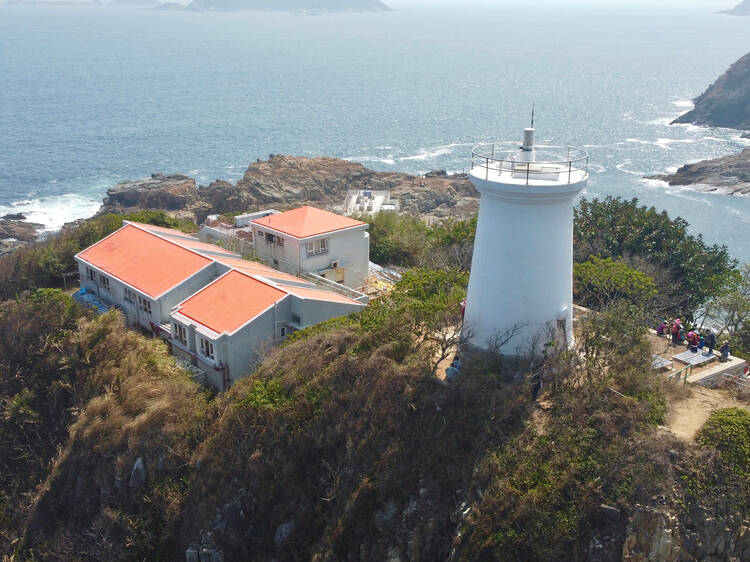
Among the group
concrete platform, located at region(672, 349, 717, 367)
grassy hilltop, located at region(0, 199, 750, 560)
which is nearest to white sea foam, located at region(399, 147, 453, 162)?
grassy hilltop, located at region(0, 199, 750, 560)

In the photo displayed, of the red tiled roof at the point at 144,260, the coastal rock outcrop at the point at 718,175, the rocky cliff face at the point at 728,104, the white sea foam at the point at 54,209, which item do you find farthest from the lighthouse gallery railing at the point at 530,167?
the rocky cliff face at the point at 728,104

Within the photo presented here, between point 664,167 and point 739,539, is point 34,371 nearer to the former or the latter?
point 739,539

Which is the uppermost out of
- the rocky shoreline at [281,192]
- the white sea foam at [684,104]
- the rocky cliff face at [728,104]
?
the rocky cliff face at [728,104]

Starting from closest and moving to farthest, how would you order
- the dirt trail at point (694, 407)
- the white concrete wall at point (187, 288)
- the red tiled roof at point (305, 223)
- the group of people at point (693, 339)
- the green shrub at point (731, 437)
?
the green shrub at point (731, 437) → the dirt trail at point (694, 407) → the group of people at point (693, 339) → the white concrete wall at point (187, 288) → the red tiled roof at point (305, 223)

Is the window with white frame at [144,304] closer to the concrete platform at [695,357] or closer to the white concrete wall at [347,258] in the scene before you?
the white concrete wall at [347,258]

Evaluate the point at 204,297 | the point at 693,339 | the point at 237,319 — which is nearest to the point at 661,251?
the point at 693,339

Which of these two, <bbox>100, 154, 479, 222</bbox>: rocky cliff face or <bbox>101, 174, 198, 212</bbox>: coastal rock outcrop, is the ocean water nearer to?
<bbox>101, 174, 198, 212</bbox>: coastal rock outcrop
